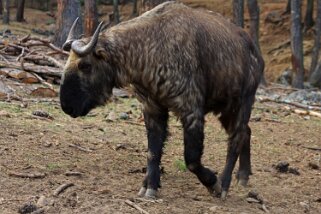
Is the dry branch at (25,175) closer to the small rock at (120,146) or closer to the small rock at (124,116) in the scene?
the small rock at (120,146)

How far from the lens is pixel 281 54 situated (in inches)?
1220

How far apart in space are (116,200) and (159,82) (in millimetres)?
1160

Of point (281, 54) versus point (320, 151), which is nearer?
point (320, 151)

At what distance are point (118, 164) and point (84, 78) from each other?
1.77 metres

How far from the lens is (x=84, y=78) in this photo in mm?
6371

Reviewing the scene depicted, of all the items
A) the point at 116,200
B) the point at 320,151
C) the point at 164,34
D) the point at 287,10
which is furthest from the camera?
the point at 287,10

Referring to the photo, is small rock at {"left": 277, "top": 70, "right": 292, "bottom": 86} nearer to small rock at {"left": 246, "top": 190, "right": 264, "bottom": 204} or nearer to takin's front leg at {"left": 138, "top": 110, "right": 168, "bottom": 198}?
small rock at {"left": 246, "top": 190, "right": 264, "bottom": 204}

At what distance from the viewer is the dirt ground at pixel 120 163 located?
242 inches

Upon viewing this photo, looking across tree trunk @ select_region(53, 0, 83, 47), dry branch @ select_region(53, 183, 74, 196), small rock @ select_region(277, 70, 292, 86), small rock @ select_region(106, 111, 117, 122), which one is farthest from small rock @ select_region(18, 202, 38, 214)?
small rock @ select_region(277, 70, 292, 86)

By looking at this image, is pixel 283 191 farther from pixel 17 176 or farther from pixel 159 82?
pixel 17 176

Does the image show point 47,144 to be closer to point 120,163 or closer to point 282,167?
point 120,163

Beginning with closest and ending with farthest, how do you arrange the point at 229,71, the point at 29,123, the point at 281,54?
the point at 229,71 → the point at 29,123 → the point at 281,54

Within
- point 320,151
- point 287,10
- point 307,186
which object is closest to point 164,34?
point 307,186

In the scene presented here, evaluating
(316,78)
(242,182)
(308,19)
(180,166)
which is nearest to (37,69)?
(180,166)
